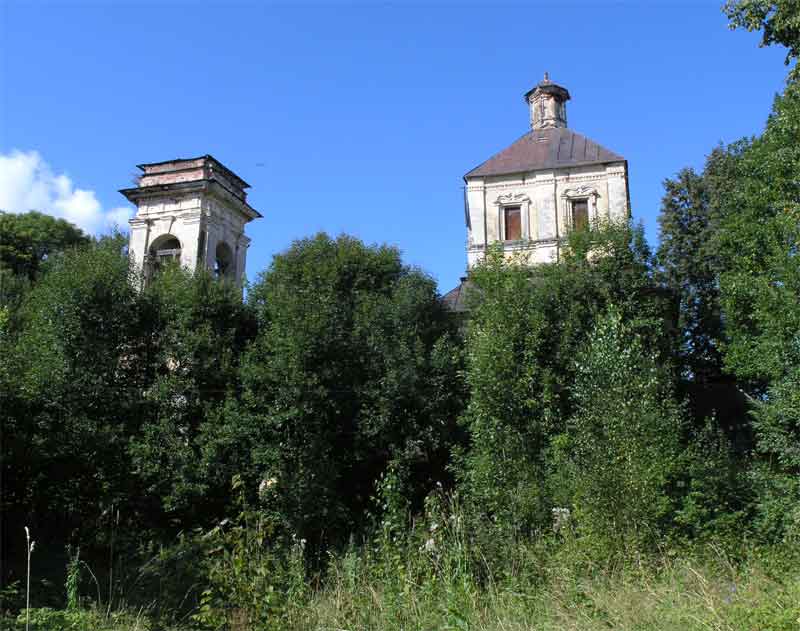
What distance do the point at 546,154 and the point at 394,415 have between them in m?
13.1

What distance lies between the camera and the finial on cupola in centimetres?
2820

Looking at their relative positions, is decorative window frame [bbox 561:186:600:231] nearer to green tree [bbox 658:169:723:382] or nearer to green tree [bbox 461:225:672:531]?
green tree [bbox 658:169:723:382]

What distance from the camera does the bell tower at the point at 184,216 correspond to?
26.1 meters

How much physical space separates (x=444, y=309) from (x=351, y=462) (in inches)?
214

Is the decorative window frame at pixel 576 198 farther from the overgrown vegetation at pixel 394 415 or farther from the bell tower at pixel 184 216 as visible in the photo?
the bell tower at pixel 184 216

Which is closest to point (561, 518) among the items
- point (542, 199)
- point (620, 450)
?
point (620, 450)

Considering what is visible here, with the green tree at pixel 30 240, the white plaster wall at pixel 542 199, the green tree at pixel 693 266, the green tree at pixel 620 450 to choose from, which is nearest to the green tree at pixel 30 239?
the green tree at pixel 30 240

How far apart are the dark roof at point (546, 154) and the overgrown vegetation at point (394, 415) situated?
6723 mm

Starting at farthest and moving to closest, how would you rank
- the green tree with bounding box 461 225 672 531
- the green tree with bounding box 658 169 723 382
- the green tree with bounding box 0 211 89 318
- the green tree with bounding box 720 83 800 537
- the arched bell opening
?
the green tree with bounding box 0 211 89 318, the arched bell opening, the green tree with bounding box 658 169 723 382, the green tree with bounding box 461 225 672 531, the green tree with bounding box 720 83 800 537

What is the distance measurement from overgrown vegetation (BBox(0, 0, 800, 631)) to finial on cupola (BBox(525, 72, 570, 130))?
33.6ft

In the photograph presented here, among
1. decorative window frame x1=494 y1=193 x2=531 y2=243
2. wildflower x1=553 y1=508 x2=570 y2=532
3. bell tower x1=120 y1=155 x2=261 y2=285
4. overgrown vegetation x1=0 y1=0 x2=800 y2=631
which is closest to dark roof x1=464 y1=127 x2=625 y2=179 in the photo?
decorative window frame x1=494 y1=193 x2=531 y2=243

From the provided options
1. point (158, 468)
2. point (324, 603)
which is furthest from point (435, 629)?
point (158, 468)

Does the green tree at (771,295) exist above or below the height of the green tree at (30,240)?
below

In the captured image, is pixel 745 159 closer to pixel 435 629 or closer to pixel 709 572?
pixel 709 572
